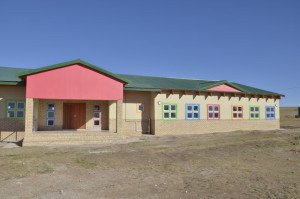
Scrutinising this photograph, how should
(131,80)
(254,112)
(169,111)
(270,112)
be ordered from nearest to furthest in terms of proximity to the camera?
1. (169,111)
2. (131,80)
3. (254,112)
4. (270,112)

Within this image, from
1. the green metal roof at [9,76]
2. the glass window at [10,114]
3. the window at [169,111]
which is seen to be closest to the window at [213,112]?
the window at [169,111]

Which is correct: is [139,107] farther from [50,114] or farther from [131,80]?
[50,114]

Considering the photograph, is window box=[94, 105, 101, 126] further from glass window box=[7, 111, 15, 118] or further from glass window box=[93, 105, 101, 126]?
glass window box=[7, 111, 15, 118]

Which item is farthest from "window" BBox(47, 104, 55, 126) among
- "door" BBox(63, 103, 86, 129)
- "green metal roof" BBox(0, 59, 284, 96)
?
"green metal roof" BBox(0, 59, 284, 96)

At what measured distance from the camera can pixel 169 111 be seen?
23.3 metres

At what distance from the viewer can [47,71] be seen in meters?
17.9

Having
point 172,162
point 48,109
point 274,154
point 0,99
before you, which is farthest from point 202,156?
point 0,99

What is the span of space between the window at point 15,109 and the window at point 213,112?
14.9 meters

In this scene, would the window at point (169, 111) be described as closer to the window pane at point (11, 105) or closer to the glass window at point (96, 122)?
the glass window at point (96, 122)

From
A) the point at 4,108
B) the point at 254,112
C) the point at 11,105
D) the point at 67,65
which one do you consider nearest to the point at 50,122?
the point at 11,105

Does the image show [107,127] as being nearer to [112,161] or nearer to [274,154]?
[112,161]

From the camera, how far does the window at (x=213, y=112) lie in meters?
25.1

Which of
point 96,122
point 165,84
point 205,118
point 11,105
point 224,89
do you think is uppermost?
point 165,84

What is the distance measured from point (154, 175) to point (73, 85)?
1118 cm
